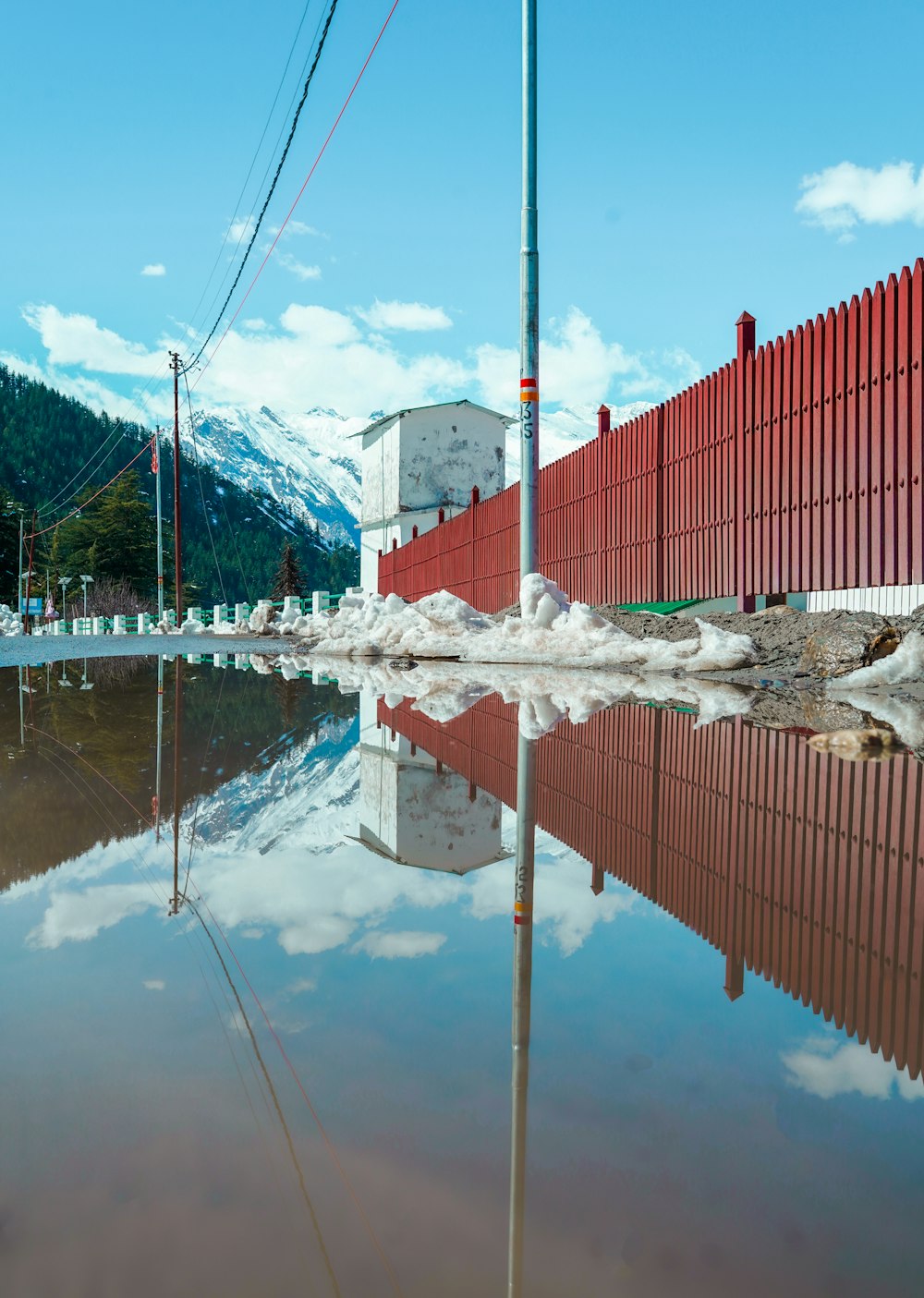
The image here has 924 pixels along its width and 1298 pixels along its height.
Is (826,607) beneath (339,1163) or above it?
above

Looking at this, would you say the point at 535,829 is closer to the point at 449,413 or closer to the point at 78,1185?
the point at 78,1185

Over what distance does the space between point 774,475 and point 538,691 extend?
A: 3.51 metres

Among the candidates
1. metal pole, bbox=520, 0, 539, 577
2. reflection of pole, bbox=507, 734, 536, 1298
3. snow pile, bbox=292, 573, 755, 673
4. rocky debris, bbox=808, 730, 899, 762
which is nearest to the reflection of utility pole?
reflection of pole, bbox=507, 734, 536, 1298

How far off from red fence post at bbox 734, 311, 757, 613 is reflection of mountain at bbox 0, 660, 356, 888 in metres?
4.23

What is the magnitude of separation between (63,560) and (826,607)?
279ft

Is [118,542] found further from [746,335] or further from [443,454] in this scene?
[746,335]

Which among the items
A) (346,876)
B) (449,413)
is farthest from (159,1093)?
(449,413)

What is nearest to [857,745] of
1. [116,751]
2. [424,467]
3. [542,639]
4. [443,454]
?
[116,751]

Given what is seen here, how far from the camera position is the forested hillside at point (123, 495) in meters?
104

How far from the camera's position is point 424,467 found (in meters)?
37.9

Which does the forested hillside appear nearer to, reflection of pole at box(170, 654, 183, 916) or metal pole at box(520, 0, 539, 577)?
metal pole at box(520, 0, 539, 577)

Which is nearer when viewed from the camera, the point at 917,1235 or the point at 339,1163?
the point at 917,1235

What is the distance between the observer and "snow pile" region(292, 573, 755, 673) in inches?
306

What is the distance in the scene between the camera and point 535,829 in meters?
2.72
